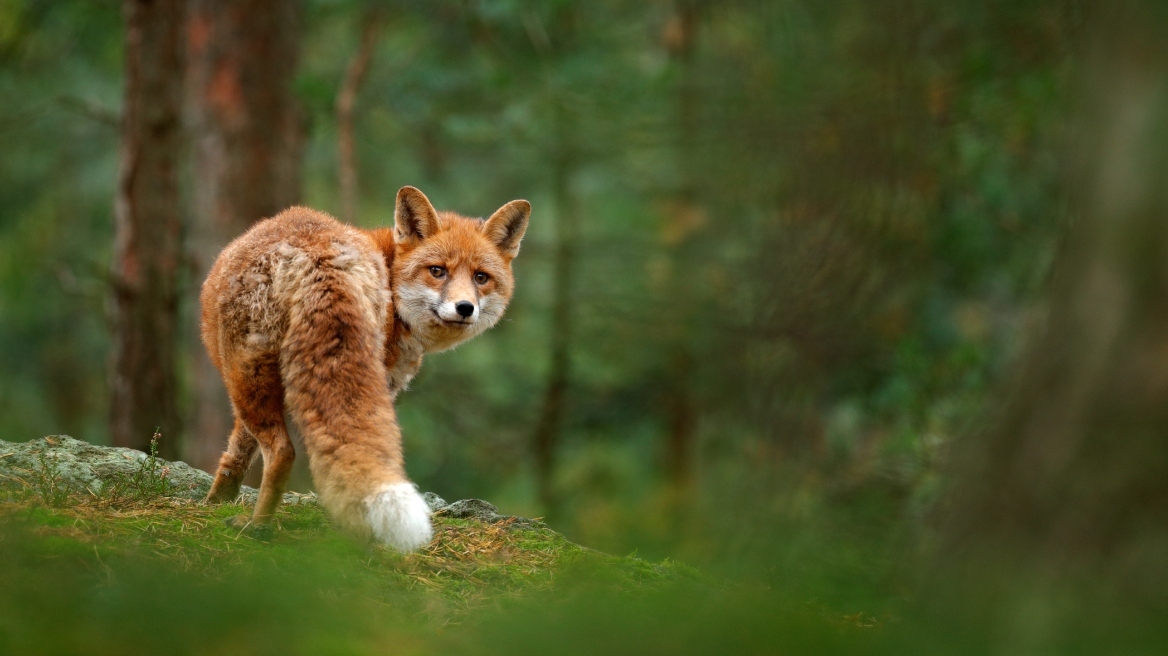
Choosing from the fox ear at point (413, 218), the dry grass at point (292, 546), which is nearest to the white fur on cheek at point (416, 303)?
the fox ear at point (413, 218)

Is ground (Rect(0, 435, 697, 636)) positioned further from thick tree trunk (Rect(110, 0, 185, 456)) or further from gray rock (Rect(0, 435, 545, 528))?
thick tree trunk (Rect(110, 0, 185, 456))

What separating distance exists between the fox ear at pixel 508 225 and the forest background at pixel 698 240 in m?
1.45

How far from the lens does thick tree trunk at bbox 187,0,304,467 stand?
35.7 feet

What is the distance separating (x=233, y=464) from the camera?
18.8 feet

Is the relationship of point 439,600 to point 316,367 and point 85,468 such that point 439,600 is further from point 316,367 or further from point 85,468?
point 85,468

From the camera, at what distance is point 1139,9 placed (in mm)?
4727

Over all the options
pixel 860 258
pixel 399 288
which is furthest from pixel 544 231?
pixel 860 258

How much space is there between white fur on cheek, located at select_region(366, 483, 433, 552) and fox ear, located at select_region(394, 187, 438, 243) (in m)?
2.77

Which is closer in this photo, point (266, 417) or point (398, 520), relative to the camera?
point (398, 520)

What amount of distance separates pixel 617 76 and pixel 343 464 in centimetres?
1077

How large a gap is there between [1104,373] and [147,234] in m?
9.23

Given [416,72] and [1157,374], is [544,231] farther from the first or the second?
[1157,374]

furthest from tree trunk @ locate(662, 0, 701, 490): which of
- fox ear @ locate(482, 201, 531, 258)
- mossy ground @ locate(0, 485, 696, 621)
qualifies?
mossy ground @ locate(0, 485, 696, 621)

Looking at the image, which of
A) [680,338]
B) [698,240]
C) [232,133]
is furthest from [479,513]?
[680,338]
